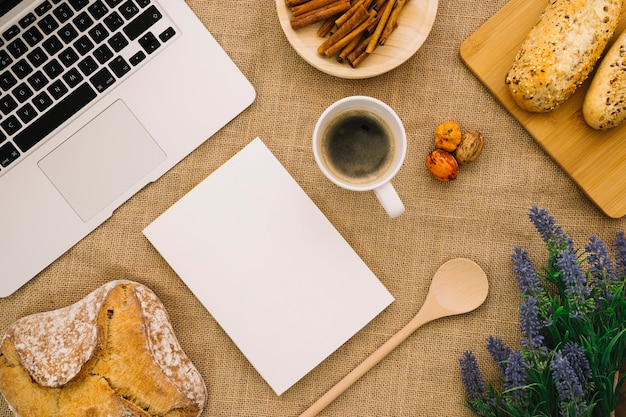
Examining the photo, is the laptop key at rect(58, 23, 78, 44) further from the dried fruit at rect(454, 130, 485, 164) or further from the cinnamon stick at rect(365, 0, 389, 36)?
the dried fruit at rect(454, 130, 485, 164)

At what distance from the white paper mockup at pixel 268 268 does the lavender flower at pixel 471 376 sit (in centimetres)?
16

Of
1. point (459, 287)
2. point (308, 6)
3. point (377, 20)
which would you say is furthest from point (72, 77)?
point (459, 287)

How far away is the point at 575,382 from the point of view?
840mm

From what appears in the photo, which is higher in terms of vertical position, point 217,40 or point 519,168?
point 217,40

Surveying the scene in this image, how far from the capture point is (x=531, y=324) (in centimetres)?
90

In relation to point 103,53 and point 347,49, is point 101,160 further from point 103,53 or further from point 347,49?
point 347,49

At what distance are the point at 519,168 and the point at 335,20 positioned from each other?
413mm

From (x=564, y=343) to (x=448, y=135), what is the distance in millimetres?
385

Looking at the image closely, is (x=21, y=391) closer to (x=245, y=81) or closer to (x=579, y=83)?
(x=245, y=81)

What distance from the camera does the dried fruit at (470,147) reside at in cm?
100

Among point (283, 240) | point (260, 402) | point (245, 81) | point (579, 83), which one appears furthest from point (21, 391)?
point (579, 83)

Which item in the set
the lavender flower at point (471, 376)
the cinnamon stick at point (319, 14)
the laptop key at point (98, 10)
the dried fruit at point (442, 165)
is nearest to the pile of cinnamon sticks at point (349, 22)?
the cinnamon stick at point (319, 14)

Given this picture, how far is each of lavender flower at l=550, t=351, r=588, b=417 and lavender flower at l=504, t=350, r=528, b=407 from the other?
63 mm

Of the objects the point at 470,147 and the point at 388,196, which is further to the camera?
the point at 470,147
